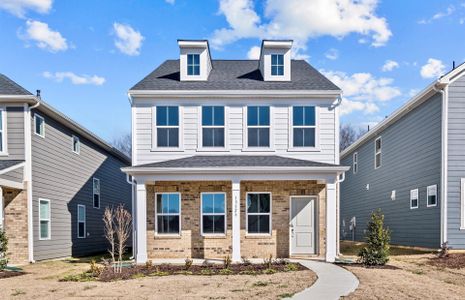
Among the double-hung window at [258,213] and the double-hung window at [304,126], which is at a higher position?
the double-hung window at [304,126]

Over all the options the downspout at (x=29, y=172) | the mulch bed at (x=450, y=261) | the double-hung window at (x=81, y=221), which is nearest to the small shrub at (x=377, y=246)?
the mulch bed at (x=450, y=261)

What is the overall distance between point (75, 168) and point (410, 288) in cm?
1434

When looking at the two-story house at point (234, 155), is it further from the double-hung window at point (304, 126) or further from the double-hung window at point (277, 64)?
the double-hung window at point (277, 64)

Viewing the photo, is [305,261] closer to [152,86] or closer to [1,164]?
[152,86]

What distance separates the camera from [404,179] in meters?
17.5

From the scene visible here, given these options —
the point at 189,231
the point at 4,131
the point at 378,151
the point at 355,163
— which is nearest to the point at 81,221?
the point at 4,131

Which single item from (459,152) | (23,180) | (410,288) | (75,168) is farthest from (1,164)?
(459,152)

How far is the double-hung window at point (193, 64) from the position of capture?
50.5ft

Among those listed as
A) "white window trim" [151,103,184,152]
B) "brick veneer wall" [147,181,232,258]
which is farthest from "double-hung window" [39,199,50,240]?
"white window trim" [151,103,184,152]

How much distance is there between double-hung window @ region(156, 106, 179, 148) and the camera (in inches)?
564

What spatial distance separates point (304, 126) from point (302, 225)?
355 cm

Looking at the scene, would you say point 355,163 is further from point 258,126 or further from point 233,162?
point 233,162

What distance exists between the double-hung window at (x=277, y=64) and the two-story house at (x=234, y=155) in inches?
36.2

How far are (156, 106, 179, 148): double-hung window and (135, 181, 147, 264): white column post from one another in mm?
2100
